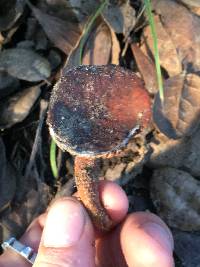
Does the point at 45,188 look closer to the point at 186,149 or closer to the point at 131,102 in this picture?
the point at 186,149

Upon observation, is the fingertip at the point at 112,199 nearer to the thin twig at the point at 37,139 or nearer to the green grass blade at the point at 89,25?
the thin twig at the point at 37,139

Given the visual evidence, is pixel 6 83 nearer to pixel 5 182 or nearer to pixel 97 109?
pixel 5 182

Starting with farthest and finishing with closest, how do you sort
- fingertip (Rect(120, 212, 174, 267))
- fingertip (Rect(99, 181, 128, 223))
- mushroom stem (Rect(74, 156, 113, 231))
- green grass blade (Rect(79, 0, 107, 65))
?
green grass blade (Rect(79, 0, 107, 65)) → fingertip (Rect(99, 181, 128, 223)) → fingertip (Rect(120, 212, 174, 267)) → mushroom stem (Rect(74, 156, 113, 231))

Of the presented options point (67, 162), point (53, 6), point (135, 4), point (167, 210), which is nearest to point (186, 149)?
point (167, 210)

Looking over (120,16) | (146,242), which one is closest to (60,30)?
(120,16)

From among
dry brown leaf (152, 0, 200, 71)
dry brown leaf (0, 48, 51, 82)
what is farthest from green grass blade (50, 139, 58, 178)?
dry brown leaf (152, 0, 200, 71)

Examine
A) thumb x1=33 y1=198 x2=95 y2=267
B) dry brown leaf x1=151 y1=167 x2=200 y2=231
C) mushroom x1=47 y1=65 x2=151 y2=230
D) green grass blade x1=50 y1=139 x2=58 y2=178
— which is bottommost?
dry brown leaf x1=151 y1=167 x2=200 y2=231

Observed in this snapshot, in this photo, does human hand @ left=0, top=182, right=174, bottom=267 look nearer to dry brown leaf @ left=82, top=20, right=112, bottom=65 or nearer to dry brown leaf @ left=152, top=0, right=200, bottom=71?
dry brown leaf @ left=82, top=20, right=112, bottom=65
